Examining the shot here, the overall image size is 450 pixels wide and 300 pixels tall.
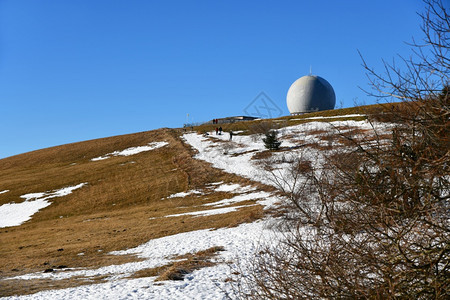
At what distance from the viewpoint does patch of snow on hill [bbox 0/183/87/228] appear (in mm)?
40934

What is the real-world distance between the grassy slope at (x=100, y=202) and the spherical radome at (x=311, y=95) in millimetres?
13740

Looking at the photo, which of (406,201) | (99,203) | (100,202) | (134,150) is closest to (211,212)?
(99,203)

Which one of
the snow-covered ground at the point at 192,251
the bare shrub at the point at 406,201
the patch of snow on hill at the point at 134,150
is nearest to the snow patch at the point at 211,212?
the snow-covered ground at the point at 192,251

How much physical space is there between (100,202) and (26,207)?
9056mm

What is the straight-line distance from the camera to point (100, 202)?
1722 inches

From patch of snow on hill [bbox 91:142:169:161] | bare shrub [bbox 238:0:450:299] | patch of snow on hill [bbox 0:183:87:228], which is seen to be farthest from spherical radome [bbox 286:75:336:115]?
bare shrub [bbox 238:0:450:299]

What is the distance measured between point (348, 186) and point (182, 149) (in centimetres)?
5980

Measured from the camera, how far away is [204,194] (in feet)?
133

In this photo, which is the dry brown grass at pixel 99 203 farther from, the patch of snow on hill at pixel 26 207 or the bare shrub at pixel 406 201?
the bare shrub at pixel 406 201

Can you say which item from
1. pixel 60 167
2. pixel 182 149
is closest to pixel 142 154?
pixel 182 149

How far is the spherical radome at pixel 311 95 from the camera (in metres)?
93.4

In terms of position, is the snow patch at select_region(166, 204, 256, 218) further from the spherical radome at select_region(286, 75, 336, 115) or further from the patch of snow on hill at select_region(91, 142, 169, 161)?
the spherical radome at select_region(286, 75, 336, 115)

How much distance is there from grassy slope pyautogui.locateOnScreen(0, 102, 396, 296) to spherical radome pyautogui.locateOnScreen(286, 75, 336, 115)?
45.1 feet

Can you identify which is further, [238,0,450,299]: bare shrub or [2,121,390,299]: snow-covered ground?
[2,121,390,299]: snow-covered ground
